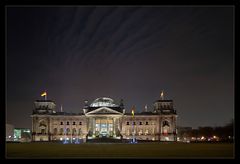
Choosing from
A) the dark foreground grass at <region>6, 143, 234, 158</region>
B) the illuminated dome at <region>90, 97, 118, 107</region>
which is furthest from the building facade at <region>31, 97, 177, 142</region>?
Result: the dark foreground grass at <region>6, 143, 234, 158</region>

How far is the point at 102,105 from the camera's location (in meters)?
146

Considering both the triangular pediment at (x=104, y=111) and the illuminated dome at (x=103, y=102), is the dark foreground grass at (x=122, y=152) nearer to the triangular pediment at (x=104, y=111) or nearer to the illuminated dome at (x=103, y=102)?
the triangular pediment at (x=104, y=111)

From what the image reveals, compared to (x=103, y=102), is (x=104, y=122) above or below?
below

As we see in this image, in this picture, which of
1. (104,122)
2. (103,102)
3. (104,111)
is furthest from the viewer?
(103,102)

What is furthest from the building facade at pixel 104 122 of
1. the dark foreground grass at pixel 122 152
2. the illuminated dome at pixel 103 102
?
the dark foreground grass at pixel 122 152

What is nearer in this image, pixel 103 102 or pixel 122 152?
pixel 122 152

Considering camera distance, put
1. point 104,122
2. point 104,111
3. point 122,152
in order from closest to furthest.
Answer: point 122,152 < point 104,111 < point 104,122

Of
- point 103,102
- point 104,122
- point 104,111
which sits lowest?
point 104,122

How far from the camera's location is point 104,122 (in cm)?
14025

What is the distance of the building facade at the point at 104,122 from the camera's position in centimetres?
13938

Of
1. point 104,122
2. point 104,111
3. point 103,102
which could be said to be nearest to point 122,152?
point 104,111

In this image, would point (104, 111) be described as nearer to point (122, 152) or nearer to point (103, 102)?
point (103, 102)
